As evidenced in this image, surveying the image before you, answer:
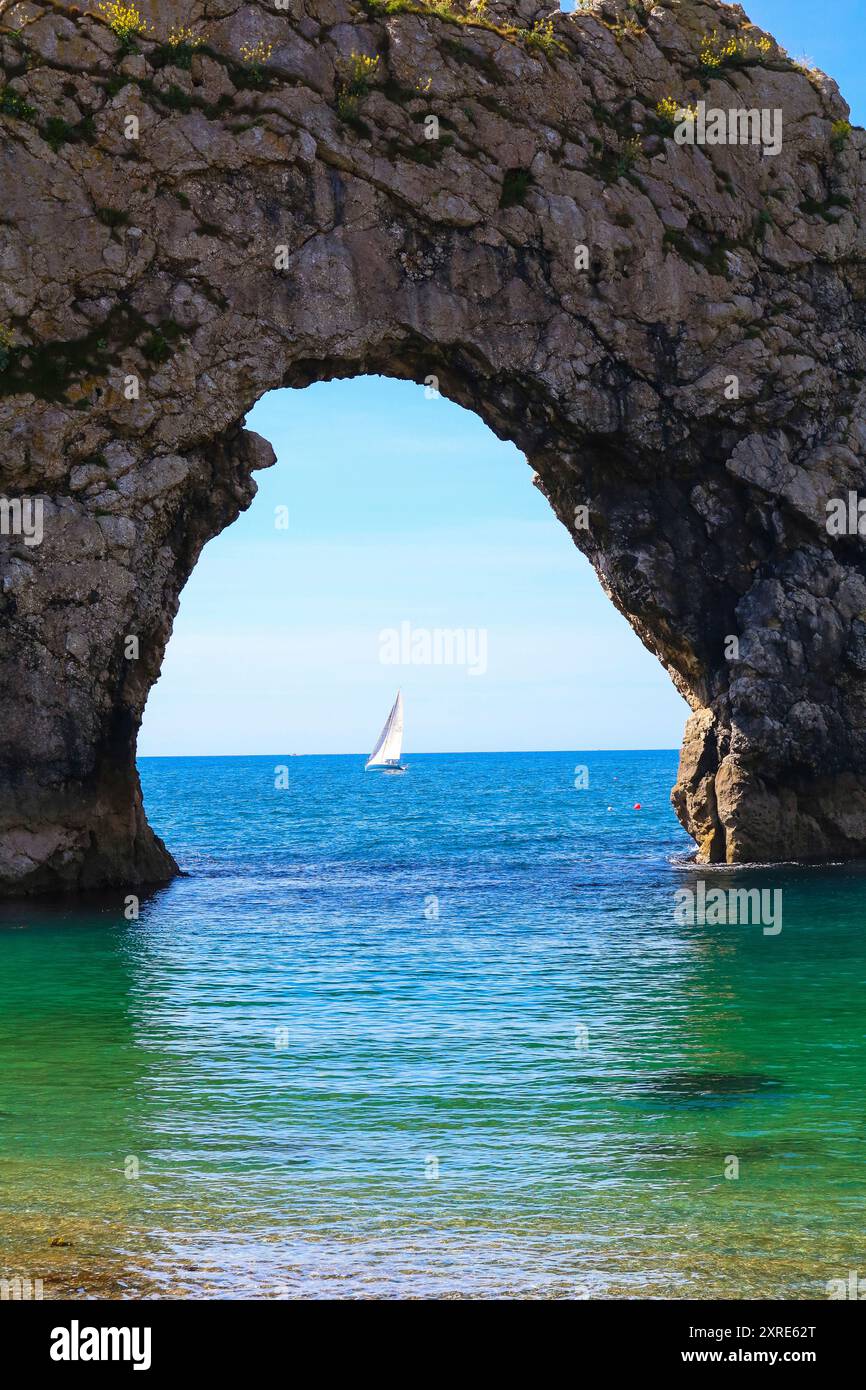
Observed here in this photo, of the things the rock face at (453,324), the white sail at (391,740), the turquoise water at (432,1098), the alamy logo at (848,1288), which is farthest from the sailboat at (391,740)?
the alamy logo at (848,1288)

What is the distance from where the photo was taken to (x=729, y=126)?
41156 mm

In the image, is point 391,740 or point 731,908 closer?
point 731,908

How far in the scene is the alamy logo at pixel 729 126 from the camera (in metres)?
40.3

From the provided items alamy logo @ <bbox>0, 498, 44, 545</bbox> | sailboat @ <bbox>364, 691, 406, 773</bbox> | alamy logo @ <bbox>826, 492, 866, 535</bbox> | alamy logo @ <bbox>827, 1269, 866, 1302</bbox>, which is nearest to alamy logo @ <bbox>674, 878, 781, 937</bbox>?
alamy logo @ <bbox>826, 492, 866, 535</bbox>

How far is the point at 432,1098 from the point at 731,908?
1940 cm

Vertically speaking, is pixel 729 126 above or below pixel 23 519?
above
